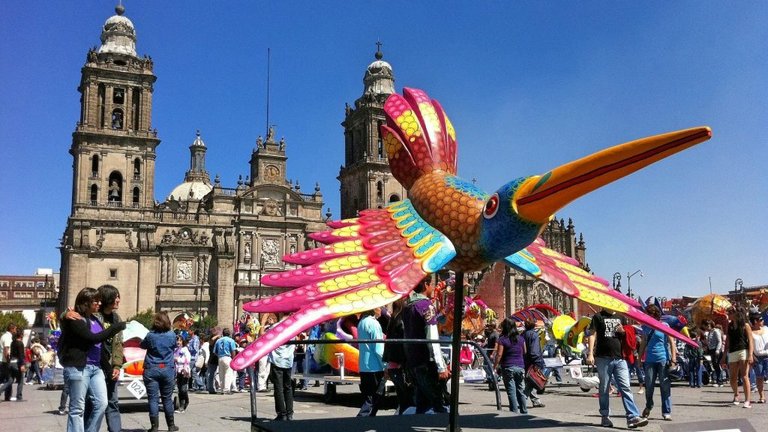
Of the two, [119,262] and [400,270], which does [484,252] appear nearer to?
[400,270]

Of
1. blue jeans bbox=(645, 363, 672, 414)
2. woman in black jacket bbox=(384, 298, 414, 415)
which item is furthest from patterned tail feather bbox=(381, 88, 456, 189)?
blue jeans bbox=(645, 363, 672, 414)

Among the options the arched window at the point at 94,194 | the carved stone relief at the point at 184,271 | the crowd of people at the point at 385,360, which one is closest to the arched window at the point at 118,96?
the arched window at the point at 94,194

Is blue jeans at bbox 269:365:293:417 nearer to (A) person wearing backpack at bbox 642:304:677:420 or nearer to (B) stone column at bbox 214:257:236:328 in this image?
(A) person wearing backpack at bbox 642:304:677:420

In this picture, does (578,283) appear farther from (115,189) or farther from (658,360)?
(115,189)

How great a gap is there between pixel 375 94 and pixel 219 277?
62.5 ft

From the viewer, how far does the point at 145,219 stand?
48.3 metres

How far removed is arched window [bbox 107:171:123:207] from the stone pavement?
3393 cm

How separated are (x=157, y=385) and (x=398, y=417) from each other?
434 cm

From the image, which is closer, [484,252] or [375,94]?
[484,252]

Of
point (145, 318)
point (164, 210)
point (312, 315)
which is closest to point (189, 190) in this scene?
point (164, 210)

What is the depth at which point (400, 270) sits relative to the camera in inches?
165

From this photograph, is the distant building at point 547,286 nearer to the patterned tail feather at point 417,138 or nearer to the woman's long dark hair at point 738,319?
the woman's long dark hair at point 738,319

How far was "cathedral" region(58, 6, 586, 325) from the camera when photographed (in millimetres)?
46750

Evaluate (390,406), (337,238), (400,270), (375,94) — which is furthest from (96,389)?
(375,94)
